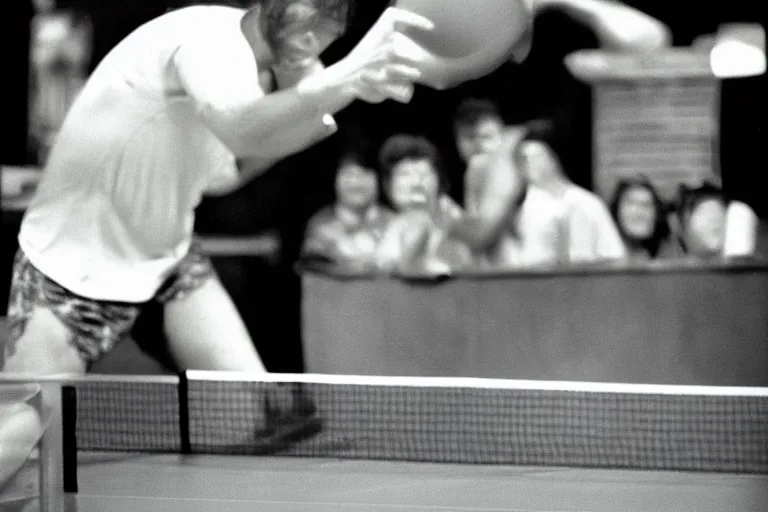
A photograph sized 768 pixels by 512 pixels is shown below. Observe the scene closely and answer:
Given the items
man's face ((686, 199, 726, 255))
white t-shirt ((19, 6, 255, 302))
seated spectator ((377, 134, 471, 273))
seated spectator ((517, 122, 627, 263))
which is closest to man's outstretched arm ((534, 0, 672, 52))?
seated spectator ((517, 122, 627, 263))

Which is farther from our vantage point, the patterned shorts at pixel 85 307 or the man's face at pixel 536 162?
the patterned shorts at pixel 85 307

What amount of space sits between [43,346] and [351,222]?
1415mm

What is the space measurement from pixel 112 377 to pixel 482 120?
1984 mm

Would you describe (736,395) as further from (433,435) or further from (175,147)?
(175,147)

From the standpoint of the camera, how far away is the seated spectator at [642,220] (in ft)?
20.8

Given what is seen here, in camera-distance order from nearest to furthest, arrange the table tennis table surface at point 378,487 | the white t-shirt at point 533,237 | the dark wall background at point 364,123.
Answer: the table tennis table surface at point 378,487, the dark wall background at point 364,123, the white t-shirt at point 533,237

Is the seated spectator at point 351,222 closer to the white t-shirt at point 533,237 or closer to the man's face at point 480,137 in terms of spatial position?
the man's face at point 480,137

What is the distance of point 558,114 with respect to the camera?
638 centimetres

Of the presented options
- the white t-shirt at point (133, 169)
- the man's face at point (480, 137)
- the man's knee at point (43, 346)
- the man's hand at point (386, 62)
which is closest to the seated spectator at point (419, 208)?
the man's face at point (480, 137)

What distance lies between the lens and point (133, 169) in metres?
6.66

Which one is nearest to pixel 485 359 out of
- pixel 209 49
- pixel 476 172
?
pixel 476 172

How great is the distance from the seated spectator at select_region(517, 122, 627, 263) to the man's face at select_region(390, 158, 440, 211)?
385mm

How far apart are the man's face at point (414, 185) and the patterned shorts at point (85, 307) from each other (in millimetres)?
905

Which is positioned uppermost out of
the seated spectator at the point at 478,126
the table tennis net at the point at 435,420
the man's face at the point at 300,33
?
the man's face at the point at 300,33
